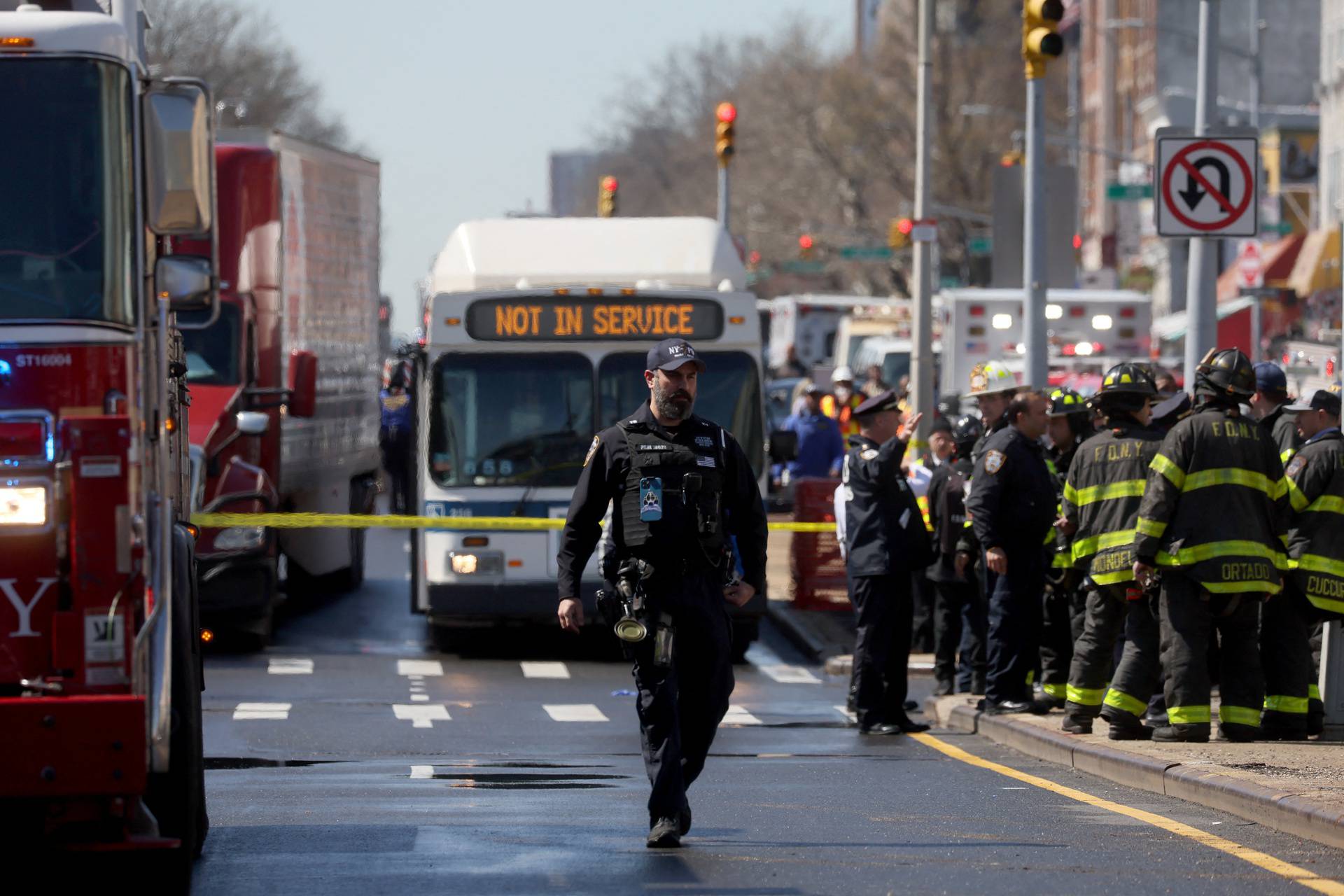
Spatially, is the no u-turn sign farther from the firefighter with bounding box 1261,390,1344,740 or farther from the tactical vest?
the tactical vest

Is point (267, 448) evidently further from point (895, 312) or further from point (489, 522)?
point (895, 312)

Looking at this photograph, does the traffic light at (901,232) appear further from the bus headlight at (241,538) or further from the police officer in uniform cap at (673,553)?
the police officer in uniform cap at (673,553)

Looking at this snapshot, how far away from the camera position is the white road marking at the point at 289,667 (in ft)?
55.2

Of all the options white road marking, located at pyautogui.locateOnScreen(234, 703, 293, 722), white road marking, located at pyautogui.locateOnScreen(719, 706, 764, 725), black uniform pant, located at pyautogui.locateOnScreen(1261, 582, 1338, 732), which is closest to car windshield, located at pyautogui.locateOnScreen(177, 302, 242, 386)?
white road marking, located at pyautogui.locateOnScreen(234, 703, 293, 722)

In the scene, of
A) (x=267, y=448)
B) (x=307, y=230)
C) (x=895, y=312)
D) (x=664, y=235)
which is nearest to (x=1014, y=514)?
(x=664, y=235)

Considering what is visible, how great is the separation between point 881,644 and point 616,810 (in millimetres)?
3614

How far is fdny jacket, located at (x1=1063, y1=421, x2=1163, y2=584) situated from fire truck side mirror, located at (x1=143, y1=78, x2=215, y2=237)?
5619mm

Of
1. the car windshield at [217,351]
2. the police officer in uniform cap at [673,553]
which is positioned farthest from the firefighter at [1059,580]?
the car windshield at [217,351]

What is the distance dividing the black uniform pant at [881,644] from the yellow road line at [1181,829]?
69cm

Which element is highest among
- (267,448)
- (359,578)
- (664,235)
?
(664,235)

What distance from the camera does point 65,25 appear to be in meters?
7.50

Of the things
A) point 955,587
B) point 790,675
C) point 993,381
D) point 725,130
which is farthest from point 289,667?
point 725,130

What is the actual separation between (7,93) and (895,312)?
4359 cm

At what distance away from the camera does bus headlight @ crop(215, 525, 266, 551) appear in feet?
57.8
